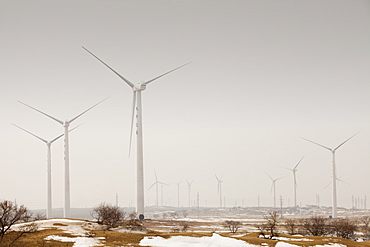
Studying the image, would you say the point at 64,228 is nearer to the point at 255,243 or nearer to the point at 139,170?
the point at 255,243

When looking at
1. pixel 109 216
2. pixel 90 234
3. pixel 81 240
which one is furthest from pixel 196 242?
pixel 109 216

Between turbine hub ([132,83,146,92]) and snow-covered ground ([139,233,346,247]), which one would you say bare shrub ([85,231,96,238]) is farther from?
turbine hub ([132,83,146,92])

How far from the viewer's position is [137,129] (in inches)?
3799

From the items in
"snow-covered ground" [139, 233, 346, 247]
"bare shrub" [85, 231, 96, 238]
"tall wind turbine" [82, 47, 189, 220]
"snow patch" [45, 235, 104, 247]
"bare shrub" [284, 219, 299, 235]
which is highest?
"tall wind turbine" [82, 47, 189, 220]

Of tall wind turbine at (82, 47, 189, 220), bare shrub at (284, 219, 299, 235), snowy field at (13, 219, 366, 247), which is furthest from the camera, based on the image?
tall wind turbine at (82, 47, 189, 220)

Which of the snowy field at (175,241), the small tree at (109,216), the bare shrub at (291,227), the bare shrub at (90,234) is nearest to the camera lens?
the snowy field at (175,241)

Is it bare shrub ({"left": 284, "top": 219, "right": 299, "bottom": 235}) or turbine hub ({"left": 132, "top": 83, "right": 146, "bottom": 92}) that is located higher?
turbine hub ({"left": 132, "top": 83, "right": 146, "bottom": 92})

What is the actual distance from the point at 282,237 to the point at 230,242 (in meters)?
11.0

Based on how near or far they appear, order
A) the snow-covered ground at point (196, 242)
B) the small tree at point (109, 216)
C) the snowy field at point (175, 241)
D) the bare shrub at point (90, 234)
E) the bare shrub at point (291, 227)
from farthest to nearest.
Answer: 1. the bare shrub at point (291, 227)
2. the small tree at point (109, 216)
3. the bare shrub at point (90, 234)
4. the snow-covered ground at point (196, 242)
5. the snowy field at point (175, 241)

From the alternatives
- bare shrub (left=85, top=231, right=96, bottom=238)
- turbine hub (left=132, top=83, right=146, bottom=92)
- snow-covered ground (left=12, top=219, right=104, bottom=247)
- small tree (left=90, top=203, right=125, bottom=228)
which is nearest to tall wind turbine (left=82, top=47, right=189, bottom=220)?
turbine hub (left=132, top=83, right=146, bottom=92)

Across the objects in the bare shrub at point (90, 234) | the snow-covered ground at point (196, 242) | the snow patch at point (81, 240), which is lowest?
the snow-covered ground at point (196, 242)

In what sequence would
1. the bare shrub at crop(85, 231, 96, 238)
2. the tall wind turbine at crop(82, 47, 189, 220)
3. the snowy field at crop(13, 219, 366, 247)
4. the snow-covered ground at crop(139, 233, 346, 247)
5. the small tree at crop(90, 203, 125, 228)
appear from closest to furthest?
the snowy field at crop(13, 219, 366, 247)
the snow-covered ground at crop(139, 233, 346, 247)
the bare shrub at crop(85, 231, 96, 238)
the small tree at crop(90, 203, 125, 228)
the tall wind turbine at crop(82, 47, 189, 220)

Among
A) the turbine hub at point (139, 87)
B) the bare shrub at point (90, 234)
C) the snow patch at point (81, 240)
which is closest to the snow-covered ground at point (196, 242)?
the snow patch at point (81, 240)

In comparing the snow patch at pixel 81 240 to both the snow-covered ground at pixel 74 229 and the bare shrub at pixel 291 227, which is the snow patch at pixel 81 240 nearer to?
the snow-covered ground at pixel 74 229
